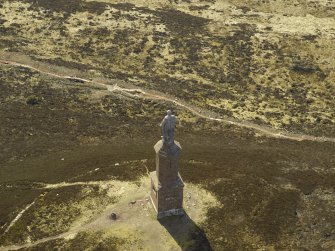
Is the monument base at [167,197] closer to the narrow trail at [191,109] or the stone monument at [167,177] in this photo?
the stone monument at [167,177]

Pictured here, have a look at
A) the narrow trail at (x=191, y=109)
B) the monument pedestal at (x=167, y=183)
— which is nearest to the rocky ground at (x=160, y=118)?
the narrow trail at (x=191, y=109)

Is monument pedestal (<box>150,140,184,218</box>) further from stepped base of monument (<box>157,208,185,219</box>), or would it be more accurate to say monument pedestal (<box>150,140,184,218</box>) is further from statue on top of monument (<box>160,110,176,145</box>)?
statue on top of monument (<box>160,110,176,145</box>)

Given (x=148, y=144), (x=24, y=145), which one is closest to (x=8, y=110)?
(x=24, y=145)

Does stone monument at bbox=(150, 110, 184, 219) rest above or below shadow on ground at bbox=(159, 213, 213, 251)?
above

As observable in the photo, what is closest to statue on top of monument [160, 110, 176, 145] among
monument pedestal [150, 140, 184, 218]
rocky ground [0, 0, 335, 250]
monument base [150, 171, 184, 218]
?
monument pedestal [150, 140, 184, 218]

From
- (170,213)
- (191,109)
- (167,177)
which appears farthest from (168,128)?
(191,109)

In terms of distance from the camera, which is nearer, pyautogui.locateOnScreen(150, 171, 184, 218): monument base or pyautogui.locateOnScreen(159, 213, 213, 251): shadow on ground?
pyautogui.locateOnScreen(159, 213, 213, 251): shadow on ground
